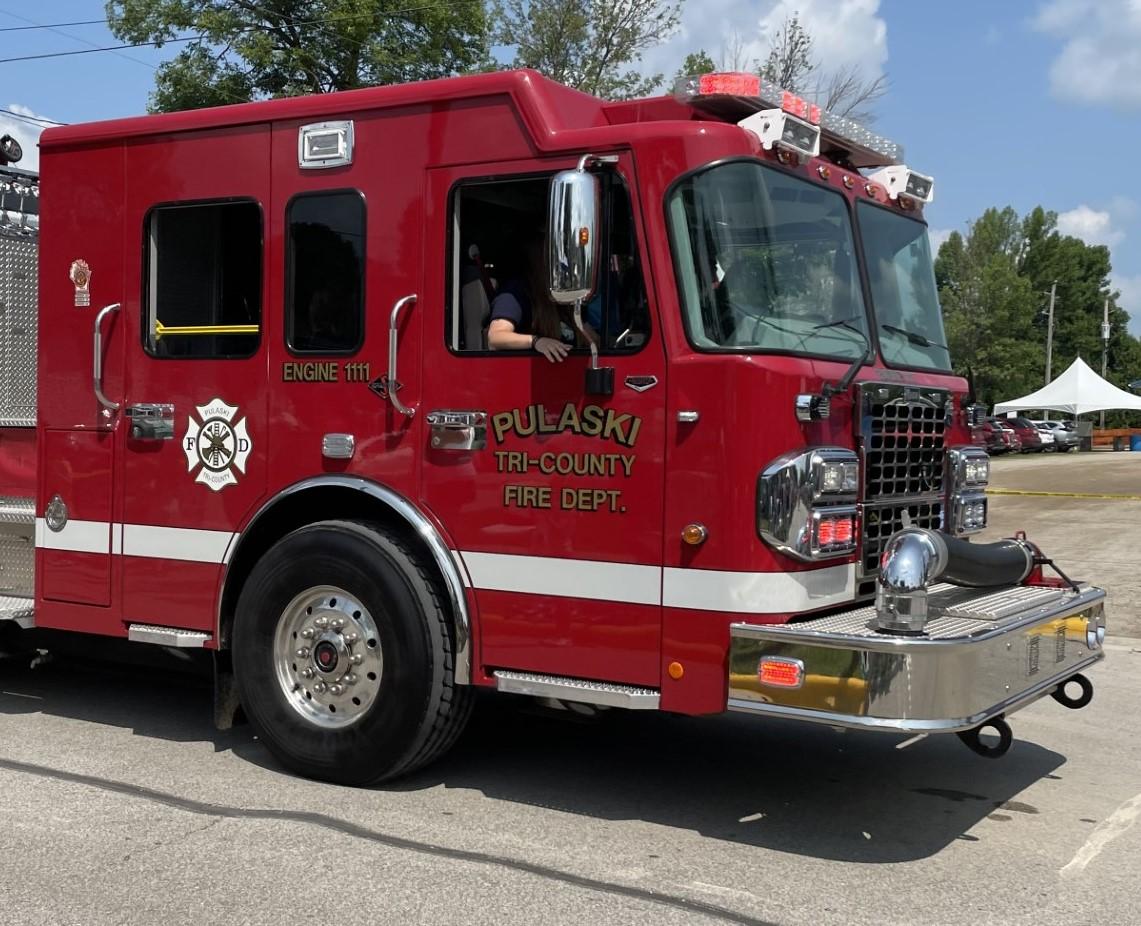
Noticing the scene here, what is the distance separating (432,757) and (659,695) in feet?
3.74

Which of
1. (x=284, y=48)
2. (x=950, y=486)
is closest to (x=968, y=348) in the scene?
(x=284, y=48)

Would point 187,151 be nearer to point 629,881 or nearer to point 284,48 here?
point 629,881

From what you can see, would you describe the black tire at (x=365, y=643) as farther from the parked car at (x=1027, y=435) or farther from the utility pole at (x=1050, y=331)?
the utility pole at (x=1050, y=331)

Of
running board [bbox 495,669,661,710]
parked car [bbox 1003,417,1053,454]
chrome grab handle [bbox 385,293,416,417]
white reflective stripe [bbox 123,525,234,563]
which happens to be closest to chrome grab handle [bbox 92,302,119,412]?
white reflective stripe [bbox 123,525,234,563]

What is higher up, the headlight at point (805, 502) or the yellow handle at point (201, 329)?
the yellow handle at point (201, 329)

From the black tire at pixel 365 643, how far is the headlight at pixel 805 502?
147 cm

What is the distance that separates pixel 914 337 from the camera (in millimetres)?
5691

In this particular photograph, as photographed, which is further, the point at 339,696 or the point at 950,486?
the point at 950,486

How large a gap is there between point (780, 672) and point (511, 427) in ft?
4.75

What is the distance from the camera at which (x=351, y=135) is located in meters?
5.29

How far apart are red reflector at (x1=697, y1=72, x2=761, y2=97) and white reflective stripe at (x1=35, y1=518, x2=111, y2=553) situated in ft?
11.4

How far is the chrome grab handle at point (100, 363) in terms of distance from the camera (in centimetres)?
585

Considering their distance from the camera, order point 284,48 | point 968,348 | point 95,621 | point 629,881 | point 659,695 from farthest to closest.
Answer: point 968,348 → point 284,48 → point 95,621 → point 659,695 → point 629,881

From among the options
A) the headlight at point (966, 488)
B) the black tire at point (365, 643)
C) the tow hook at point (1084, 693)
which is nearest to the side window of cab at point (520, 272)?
the black tire at point (365, 643)
